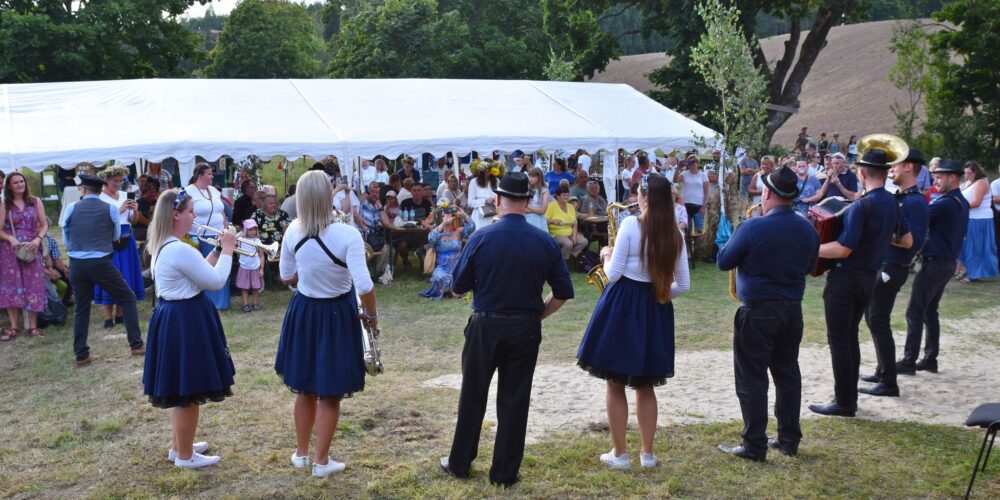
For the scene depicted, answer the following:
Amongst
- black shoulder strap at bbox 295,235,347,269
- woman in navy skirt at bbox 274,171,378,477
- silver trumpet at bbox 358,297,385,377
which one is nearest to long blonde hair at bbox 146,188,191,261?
woman in navy skirt at bbox 274,171,378,477

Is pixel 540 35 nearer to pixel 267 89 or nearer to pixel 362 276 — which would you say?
pixel 267 89

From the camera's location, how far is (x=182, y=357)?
15.4ft

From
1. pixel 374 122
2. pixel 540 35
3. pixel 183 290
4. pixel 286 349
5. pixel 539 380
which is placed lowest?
pixel 539 380

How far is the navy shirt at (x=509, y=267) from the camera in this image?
441 cm

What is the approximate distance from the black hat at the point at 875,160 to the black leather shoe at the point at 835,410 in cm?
170

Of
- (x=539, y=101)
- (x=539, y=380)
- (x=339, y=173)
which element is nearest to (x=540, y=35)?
(x=539, y=101)

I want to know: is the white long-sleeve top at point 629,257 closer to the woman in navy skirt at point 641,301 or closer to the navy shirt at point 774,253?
the woman in navy skirt at point 641,301

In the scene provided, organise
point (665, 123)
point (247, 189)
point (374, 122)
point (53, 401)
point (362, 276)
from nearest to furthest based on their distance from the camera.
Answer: point (362, 276), point (53, 401), point (247, 189), point (374, 122), point (665, 123)

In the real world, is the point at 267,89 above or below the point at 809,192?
above

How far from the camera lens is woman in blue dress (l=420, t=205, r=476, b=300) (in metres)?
11.2

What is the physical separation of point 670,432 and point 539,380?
5.12 feet

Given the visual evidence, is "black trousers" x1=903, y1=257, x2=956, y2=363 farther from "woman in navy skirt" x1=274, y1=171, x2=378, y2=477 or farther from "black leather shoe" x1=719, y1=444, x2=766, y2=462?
"woman in navy skirt" x1=274, y1=171, x2=378, y2=477

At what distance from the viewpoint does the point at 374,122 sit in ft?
44.5

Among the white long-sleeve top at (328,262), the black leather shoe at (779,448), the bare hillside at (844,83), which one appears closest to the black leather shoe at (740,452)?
the black leather shoe at (779,448)
